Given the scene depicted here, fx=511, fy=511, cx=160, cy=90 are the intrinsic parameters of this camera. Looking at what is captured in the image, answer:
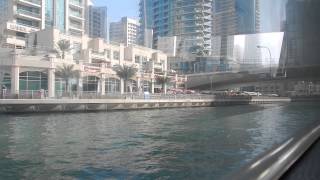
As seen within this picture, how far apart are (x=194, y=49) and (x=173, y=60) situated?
2250 cm

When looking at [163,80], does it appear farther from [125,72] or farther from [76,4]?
[76,4]

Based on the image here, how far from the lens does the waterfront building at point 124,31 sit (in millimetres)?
100188

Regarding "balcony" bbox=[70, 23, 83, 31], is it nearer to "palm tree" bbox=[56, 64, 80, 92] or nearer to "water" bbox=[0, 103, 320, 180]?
"palm tree" bbox=[56, 64, 80, 92]

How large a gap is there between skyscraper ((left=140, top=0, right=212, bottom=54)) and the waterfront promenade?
8.98 m

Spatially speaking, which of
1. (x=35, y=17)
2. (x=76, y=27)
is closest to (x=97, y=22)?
(x=76, y=27)

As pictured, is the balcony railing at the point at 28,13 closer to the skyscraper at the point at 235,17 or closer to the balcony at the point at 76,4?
the balcony at the point at 76,4

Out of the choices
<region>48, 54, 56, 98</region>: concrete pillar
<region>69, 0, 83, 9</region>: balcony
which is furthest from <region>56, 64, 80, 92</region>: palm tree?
<region>69, 0, 83, 9</region>: balcony

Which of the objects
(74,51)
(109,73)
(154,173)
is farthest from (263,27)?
(154,173)

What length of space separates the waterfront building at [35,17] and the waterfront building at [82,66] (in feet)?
18.9

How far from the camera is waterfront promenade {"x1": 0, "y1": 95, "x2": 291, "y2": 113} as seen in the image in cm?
4853

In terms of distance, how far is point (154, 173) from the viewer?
1307 cm

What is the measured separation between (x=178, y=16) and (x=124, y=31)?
5548 cm

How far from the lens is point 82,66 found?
2746 inches

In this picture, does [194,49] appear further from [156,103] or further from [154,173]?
[154,173]
